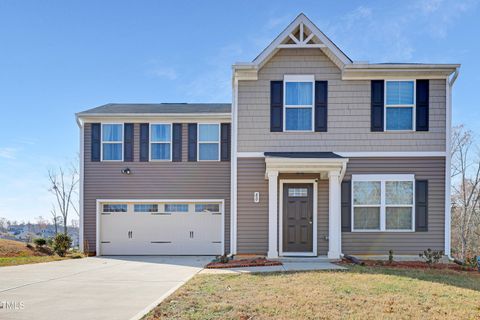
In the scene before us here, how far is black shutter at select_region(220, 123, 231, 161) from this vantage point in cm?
1301

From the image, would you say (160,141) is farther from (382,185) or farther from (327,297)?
(327,297)

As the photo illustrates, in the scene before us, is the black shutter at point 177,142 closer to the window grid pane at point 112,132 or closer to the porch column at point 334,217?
the window grid pane at point 112,132

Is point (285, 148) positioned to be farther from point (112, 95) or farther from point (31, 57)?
point (31, 57)

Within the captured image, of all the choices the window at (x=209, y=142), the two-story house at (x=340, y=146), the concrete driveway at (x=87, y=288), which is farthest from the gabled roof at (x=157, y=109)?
the concrete driveway at (x=87, y=288)

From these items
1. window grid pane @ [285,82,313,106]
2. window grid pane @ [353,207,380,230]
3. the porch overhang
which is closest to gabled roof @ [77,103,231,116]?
window grid pane @ [285,82,313,106]

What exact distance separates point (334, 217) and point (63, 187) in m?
23.8

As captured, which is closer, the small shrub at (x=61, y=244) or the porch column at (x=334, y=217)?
the porch column at (x=334, y=217)

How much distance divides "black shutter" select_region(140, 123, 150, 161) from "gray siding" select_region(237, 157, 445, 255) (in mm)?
4247

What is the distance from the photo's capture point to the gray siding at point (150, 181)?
13008 millimetres

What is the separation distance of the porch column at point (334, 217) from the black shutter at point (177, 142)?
5.75 metres

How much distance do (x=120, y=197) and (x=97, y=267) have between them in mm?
3657

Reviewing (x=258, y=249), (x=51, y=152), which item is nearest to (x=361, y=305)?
(x=258, y=249)

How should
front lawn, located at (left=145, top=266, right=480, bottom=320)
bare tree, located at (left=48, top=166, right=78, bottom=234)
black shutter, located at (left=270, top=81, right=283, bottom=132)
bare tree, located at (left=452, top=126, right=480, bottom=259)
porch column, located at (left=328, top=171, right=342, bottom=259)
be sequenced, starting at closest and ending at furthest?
front lawn, located at (left=145, top=266, right=480, bottom=320) → porch column, located at (left=328, top=171, right=342, bottom=259) → black shutter, located at (left=270, top=81, right=283, bottom=132) → bare tree, located at (left=452, top=126, right=480, bottom=259) → bare tree, located at (left=48, top=166, right=78, bottom=234)

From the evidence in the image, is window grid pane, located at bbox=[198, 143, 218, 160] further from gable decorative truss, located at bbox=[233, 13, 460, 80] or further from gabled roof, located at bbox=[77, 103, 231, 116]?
gable decorative truss, located at bbox=[233, 13, 460, 80]
